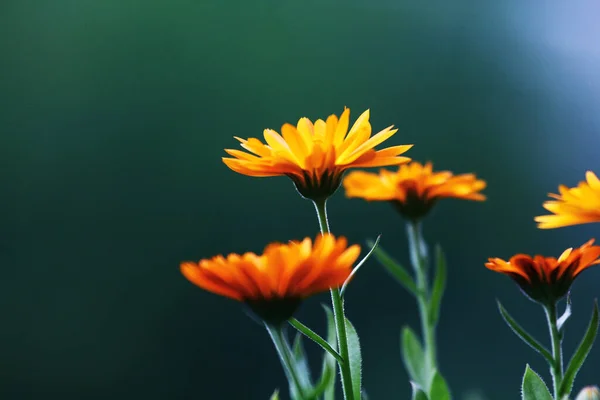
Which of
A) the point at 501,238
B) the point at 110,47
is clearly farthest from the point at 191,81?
the point at 501,238

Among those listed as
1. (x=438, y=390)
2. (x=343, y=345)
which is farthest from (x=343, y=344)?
(x=438, y=390)

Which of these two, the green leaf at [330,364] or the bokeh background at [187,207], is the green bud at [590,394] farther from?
the bokeh background at [187,207]

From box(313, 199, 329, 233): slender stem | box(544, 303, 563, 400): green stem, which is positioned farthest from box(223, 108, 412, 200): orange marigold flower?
box(544, 303, 563, 400): green stem

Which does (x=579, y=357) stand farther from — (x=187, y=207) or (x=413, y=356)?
(x=187, y=207)

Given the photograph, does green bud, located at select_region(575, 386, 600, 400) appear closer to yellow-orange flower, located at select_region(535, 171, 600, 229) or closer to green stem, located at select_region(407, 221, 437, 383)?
yellow-orange flower, located at select_region(535, 171, 600, 229)

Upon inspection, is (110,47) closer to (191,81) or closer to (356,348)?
(191,81)

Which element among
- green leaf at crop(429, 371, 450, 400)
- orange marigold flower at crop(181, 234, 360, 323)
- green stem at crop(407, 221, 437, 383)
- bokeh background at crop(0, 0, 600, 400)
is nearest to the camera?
orange marigold flower at crop(181, 234, 360, 323)

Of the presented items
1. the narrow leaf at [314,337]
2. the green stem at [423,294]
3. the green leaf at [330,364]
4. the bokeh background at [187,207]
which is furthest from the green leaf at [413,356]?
the bokeh background at [187,207]
